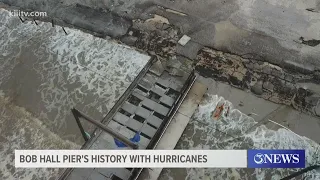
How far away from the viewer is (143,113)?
222 inches

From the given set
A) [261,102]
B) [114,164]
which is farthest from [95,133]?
[261,102]

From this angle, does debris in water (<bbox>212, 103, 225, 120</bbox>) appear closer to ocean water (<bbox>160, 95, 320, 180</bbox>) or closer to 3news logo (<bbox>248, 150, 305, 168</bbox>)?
ocean water (<bbox>160, 95, 320, 180</bbox>)

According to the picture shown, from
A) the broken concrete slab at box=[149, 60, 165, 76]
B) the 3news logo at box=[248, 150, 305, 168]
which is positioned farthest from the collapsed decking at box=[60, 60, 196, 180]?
the 3news logo at box=[248, 150, 305, 168]

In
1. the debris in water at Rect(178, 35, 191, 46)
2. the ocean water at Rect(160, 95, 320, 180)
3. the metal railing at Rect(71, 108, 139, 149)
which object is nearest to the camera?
the metal railing at Rect(71, 108, 139, 149)

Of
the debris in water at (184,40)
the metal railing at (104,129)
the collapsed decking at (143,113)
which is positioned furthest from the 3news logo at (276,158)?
the debris in water at (184,40)

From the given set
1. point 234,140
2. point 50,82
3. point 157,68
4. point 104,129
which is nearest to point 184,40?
point 157,68

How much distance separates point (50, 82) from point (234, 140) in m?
3.93

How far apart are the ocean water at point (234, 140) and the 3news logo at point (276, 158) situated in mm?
86

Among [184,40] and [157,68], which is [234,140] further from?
[184,40]

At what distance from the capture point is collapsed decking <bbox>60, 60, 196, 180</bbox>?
500 cm

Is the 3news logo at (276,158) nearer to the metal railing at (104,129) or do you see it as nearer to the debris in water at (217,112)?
the debris in water at (217,112)

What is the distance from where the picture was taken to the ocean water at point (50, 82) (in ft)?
18.9

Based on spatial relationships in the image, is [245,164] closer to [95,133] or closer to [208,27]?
[95,133]

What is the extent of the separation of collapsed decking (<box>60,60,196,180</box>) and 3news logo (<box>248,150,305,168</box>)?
1.61 m
